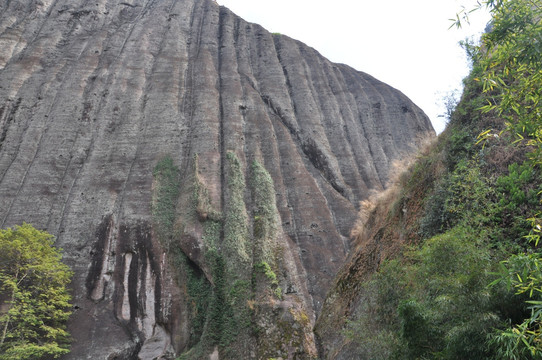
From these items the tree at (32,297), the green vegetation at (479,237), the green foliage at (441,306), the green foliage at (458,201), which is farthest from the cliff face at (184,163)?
the green foliage at (458,201)

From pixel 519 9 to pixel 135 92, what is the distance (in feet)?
107

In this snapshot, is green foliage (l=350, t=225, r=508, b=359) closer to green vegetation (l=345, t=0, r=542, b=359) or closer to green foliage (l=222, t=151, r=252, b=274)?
green vegetation (l=345, t=0, r=542, b=359)

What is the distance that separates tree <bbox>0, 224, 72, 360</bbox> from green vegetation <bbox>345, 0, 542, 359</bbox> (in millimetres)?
16032

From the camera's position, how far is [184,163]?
29.3m

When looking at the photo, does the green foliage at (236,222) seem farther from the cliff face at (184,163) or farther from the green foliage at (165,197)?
the green foliage at (165,197)

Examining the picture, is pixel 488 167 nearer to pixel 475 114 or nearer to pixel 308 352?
pixel 475 114

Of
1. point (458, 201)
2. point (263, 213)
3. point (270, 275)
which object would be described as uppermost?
point (458, 201)

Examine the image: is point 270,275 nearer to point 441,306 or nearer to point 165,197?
point 165,197

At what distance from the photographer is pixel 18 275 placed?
20359 millimetres

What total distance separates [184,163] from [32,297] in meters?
13.2

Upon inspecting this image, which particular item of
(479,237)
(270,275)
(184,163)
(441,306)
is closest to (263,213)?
(270,275)

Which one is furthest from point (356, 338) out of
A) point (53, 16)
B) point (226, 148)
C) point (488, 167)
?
point (53, 16)

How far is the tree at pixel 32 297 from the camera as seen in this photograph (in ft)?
59.8

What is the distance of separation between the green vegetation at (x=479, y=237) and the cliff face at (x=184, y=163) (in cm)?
922
